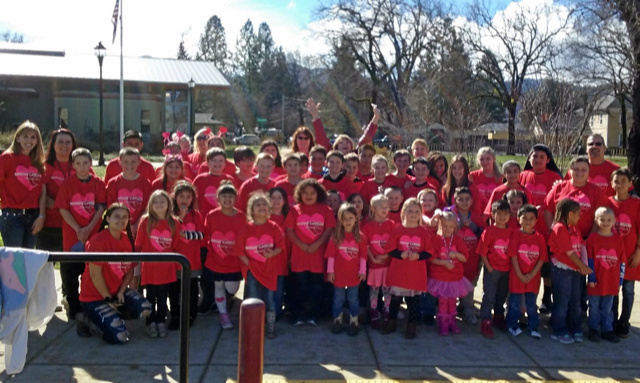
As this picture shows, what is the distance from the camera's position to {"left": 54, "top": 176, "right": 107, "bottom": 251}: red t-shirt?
5.48 m

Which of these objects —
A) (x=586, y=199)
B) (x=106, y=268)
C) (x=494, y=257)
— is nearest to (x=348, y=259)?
(x=494, y=257)

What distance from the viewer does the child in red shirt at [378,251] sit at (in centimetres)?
551

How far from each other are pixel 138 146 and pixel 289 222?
2.40m

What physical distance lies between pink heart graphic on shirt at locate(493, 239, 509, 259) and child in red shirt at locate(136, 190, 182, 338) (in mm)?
→ 2983

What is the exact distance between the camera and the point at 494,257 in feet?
17.9

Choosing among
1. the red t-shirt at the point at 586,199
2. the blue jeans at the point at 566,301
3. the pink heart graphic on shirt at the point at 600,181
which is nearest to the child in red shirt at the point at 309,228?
the blue jeans at the point at 566,301

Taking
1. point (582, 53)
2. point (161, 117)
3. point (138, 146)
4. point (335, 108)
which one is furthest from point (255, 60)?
point (138, 146)

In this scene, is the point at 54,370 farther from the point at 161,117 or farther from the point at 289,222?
the point at 161,117

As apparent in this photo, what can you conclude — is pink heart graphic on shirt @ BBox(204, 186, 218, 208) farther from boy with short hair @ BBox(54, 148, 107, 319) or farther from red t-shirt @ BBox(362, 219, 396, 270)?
red t-shirt @ BBox(362, 219, 396, 270)

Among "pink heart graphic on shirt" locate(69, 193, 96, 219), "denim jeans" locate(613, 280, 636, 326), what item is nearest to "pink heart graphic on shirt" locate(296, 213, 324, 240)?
"pink heart graphic on shirt" locate(69, 193, 96, 219)

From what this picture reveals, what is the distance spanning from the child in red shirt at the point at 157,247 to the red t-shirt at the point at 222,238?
37 centimetres

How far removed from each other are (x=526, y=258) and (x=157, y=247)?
132 inches

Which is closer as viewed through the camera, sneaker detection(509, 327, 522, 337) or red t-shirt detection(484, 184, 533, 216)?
sneaker detection(509, 327, 522, 337)

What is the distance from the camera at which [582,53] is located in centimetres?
2564
